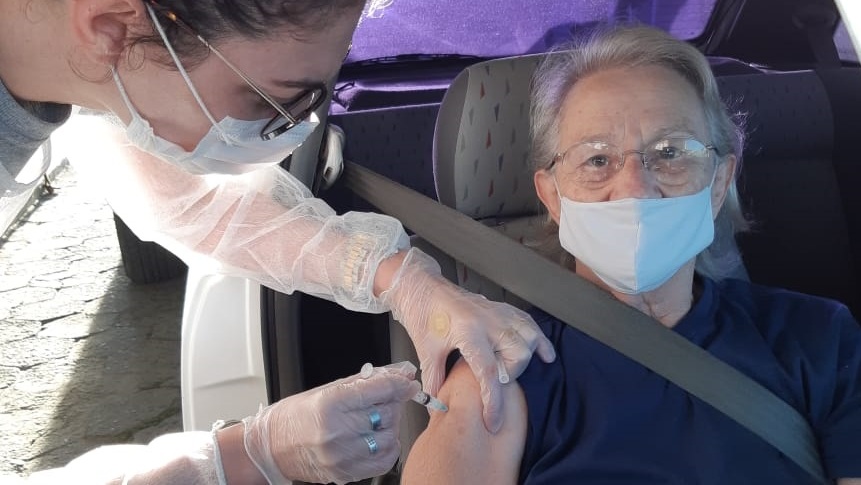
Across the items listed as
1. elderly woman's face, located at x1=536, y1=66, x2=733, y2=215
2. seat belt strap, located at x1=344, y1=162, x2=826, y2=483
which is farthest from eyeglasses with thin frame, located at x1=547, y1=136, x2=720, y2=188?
seat belt strap, located at x1=344, y1=162, x2=826, y2=483

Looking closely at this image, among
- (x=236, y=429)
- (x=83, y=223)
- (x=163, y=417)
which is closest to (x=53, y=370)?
(x=163, y=417)

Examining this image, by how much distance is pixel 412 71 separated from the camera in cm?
262

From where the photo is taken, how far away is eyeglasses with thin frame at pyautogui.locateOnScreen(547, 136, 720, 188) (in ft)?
5.11

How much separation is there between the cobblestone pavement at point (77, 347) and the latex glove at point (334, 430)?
1.85 metres

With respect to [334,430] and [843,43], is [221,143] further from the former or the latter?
[843,43]

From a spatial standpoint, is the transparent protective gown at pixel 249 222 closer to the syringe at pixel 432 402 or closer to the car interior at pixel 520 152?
the car interior at pixel 520 152

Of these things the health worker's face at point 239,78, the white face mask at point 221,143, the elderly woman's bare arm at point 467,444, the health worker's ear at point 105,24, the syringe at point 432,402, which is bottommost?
the elderly woman's bare arm at point 467,444

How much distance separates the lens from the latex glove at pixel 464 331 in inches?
57.4

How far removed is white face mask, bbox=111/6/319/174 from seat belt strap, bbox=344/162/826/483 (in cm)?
42

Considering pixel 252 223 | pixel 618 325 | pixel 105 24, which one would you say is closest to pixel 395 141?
pixel 252 223

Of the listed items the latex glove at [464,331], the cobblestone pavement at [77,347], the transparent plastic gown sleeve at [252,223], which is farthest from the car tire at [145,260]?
the latex glove at [464,331]

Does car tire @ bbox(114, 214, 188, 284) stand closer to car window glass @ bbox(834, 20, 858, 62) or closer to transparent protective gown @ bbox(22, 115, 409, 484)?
transparent protective gown @ bbox(22, 115, 409, 484)

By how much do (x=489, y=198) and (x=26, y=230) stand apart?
140 inches

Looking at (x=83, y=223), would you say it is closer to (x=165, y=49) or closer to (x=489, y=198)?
(x=489, y=198)
